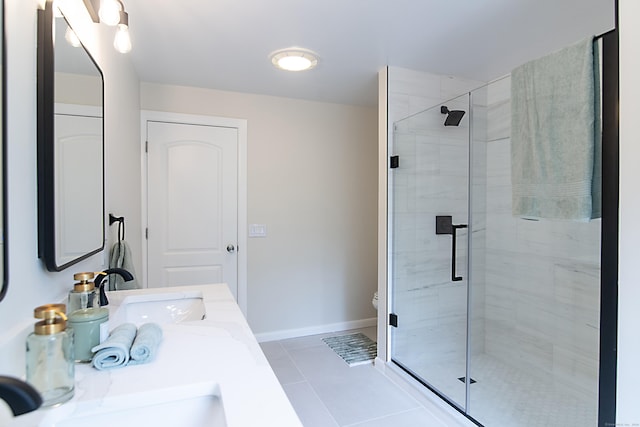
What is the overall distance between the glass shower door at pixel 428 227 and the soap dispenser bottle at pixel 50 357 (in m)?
2.22

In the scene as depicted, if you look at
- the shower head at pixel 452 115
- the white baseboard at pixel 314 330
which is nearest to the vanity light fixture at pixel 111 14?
the shower head at pixel 452 115

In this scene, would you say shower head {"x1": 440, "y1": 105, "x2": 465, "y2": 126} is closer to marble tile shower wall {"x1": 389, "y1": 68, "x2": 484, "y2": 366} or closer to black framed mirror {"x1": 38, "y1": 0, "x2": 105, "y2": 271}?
marble tile shower wall {"x1": 389, "y1": 68, "x2": 484, "y2": 366}

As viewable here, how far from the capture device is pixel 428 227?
8.97 feet

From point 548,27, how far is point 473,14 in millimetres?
509

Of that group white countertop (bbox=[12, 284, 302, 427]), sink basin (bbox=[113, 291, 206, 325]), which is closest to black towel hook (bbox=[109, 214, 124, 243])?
sink basin (bbox=[113, 291, 206, 325])

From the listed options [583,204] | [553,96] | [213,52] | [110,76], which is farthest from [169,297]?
[553,96]

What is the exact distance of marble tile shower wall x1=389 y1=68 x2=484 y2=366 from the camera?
106 inches

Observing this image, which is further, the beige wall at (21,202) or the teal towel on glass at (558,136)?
the teal towel on glass at (558,136)

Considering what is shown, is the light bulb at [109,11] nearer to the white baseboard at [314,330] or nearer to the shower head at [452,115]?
the shower head at [452,115]

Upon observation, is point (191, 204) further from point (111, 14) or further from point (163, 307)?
point (111, 14)

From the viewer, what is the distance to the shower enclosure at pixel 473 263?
2.48 metres

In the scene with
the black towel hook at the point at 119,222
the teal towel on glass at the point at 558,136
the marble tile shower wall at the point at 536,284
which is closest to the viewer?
the teal towel on glass at the point at 558,136

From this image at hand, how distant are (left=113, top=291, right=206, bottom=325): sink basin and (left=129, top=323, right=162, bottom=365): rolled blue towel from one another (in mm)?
481

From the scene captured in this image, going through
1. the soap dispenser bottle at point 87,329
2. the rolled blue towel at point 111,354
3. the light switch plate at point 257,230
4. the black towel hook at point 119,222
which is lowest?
the rolled blue towel at point 111,354
